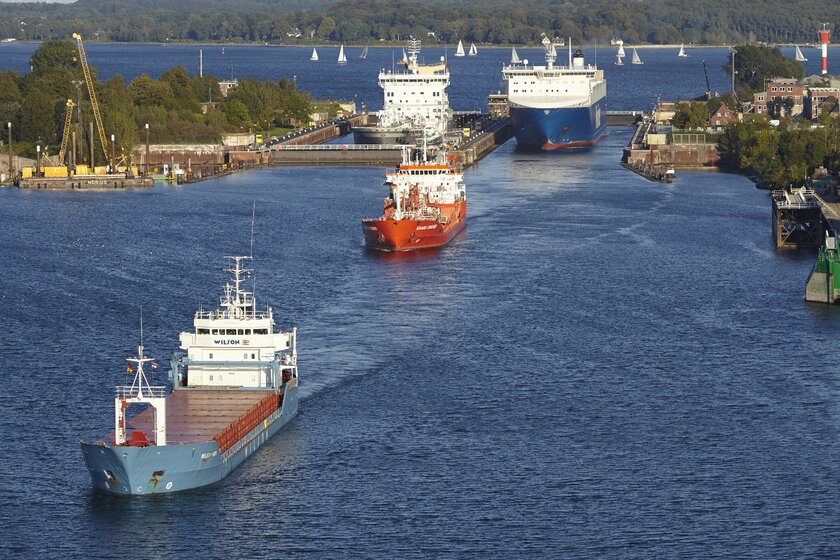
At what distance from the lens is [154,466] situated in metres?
34.6

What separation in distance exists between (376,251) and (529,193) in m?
20.1

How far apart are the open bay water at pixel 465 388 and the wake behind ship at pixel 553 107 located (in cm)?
3355

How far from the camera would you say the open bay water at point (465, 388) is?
3341 cm

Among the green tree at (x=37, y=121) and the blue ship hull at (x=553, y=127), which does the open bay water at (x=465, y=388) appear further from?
the blue ship hull at (x=553, y=127)

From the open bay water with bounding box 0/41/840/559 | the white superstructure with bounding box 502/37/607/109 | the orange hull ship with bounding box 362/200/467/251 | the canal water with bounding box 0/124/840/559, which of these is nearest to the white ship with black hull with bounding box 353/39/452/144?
the white superstructure with bounding box 502/37/607/109

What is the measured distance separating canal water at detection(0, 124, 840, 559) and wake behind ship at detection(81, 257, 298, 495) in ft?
1.50

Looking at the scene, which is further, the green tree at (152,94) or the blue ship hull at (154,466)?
the green tree at (152,94)

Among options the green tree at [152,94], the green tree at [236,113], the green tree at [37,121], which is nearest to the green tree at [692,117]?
the green tree at [236,113]

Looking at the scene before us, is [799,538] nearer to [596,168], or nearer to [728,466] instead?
[728,466]

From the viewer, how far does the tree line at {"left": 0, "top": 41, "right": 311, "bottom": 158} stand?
3858 inches

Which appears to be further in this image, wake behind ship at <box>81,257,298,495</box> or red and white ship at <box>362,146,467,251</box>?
red and white ship at <box>362,146,467,251</box>

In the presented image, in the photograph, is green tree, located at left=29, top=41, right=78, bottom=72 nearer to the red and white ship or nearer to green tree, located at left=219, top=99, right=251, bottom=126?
green tree, located at left=219, top=99, right=251, bottom=126

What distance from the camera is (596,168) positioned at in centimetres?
9606

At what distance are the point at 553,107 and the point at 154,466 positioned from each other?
75.6 meters
